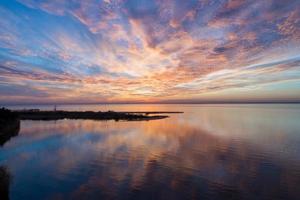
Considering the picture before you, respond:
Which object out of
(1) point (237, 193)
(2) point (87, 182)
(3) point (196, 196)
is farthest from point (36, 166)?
(1) point (237, 193)

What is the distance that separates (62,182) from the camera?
18.9 m

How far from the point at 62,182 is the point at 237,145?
92.2 feet

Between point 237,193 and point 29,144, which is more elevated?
point 29,144

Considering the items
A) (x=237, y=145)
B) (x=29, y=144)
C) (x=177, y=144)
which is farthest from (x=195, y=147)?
(x=29, y=144)

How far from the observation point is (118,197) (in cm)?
1608

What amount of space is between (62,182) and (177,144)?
2162 cm

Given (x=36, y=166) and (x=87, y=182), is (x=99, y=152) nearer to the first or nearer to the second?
(x=36, y=166)

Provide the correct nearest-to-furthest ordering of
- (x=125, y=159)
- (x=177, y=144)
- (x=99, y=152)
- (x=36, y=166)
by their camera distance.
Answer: (x=36, y=166) → (x=125, y=159) → (x=99, y=152) → (x=177, y=144)

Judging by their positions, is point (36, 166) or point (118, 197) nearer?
point (118, 197)

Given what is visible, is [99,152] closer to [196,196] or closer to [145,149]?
[145,149]

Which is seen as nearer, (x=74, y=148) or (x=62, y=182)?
(x=62, y=182)

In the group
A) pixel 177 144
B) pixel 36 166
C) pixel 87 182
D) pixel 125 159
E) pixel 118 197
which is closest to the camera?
pixel 118 197

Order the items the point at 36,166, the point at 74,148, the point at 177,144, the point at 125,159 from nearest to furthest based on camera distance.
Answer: the point at 36,166
the point at 125,159
the point at 74,148
the point at 177,144

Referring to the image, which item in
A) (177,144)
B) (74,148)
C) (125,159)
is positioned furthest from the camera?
(177,144)
